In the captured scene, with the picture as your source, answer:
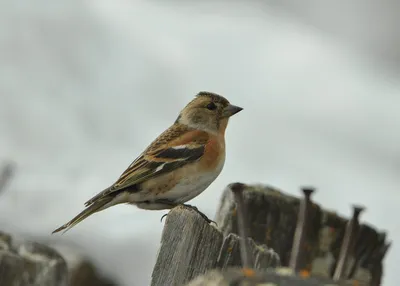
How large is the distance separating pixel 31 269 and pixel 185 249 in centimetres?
53

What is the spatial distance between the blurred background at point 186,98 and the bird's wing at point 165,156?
0.80 metres

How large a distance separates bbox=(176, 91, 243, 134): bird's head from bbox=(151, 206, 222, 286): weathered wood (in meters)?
2.88

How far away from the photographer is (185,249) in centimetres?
378

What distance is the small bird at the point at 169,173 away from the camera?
6.10 m

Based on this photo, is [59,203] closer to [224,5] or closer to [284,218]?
[284,218]

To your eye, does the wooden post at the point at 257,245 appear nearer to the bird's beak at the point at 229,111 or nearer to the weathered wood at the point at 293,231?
the weathered wood at the point at 293,231

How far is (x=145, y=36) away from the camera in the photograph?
12055mm

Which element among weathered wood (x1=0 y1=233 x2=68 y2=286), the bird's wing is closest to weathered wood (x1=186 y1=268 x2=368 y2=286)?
weathered wood (x1=0 y1=233 x2=68 y2=286)

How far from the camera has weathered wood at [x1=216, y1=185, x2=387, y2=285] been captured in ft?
16.3

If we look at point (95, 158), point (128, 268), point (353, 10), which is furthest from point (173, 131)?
point (353, 10)

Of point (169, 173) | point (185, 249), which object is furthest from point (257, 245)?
point (169, 173)

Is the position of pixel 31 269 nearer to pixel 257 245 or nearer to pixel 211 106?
pixel 257 245

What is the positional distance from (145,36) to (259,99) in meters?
1.65

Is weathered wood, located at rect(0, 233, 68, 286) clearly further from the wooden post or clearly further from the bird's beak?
the bird's beak
